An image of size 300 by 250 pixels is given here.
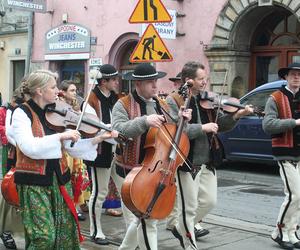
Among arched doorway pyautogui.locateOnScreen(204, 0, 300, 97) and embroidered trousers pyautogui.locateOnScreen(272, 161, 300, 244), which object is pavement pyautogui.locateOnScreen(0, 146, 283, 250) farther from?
arched doorway pyautogui.locateOnScreen(204, 0, 300, 97)

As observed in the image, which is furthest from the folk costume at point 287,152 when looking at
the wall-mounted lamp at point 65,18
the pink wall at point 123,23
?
the wall-mounted lamp at point 65,18

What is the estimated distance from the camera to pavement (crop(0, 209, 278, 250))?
247 inches

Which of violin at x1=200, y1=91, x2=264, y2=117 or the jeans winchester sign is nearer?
violin at x1=200, y1=91, x2=264, y2=117

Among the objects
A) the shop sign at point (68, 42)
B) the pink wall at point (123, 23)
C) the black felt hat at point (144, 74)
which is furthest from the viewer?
the shop sign at point (68, 42)

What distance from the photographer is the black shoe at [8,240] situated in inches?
243

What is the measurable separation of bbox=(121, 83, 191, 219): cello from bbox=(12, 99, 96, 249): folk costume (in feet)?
Answer: 1.55

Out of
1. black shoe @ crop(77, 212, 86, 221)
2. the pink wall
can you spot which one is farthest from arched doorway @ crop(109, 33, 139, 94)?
black shoe @ crop(77, 212, 86, 221)

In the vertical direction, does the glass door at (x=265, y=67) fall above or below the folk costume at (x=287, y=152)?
above

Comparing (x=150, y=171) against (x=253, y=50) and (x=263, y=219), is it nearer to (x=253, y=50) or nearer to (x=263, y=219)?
(x=263, y=219)

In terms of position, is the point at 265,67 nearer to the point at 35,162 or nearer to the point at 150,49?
the point at 150,49

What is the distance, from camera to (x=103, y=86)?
21.9 ft

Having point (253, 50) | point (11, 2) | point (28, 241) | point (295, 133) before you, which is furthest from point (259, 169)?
point (11, 2)

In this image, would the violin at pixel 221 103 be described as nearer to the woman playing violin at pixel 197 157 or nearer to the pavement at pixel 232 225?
the woman playing violin at pixel 197 157

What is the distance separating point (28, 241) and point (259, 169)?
8.62m
